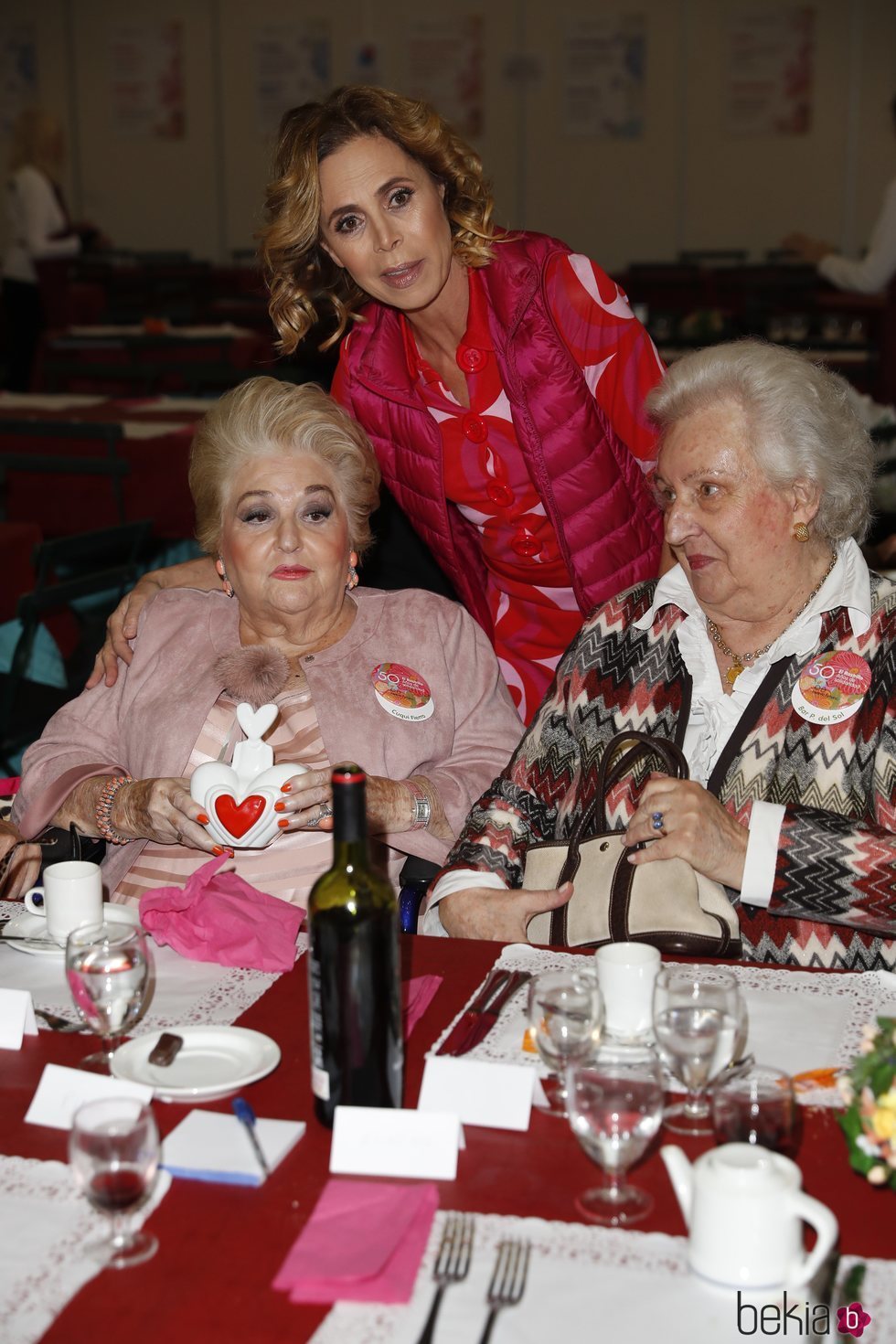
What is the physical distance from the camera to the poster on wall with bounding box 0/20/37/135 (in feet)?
46.3

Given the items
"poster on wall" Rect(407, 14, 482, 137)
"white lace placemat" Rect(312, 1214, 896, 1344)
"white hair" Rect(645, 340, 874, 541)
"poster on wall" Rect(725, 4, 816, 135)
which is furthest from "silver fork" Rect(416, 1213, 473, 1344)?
"poster on wall" Rect(407, 14, 482, 137)

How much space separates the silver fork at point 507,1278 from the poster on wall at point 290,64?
44.0 ft

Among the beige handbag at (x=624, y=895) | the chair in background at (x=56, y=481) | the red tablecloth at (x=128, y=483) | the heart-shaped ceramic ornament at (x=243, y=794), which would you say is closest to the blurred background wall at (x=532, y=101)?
the red tablecloth at (x=128, y=483)

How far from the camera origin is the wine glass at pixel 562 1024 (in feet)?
4.50

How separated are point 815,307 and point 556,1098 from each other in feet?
32.9

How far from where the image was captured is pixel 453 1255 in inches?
45.2

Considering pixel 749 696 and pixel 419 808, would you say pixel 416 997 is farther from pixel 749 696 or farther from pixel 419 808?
pixel 749 696

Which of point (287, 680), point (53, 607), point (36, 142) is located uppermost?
point (36, 142)

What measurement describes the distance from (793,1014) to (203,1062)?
2.14 feet

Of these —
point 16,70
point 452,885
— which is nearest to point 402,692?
point 452,885

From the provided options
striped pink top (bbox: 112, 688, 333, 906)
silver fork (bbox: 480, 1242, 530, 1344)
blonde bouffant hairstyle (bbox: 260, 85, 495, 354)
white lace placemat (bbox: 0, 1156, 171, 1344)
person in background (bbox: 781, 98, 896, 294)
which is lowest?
striped pink top (bbox: 112, 688, 333, 906)

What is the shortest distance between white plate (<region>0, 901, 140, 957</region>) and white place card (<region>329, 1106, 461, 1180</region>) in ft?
1.79

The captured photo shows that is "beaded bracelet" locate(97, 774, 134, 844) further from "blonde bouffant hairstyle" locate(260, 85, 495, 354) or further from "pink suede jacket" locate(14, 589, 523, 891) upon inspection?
"blonde bouffant hairstyle" locate(260, 85, 495, 354)

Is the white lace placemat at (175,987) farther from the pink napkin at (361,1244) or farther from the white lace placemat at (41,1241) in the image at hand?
the pink napkin at (361,1244)
